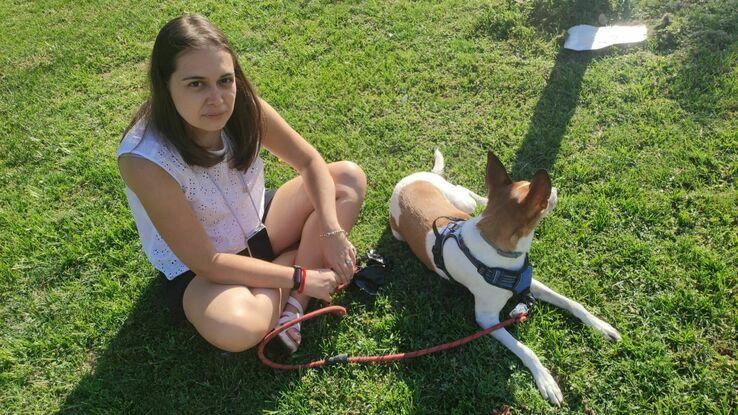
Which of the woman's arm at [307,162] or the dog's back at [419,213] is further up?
the woman's arm at [307,162]

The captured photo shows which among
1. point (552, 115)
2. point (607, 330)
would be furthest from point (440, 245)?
point (552, 115)

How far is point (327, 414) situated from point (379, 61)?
12.2ft

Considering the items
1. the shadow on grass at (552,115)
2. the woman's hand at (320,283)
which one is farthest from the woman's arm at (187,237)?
the shadow on grass at (552,115)

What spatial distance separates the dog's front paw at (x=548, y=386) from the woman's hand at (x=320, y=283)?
1.24 meters

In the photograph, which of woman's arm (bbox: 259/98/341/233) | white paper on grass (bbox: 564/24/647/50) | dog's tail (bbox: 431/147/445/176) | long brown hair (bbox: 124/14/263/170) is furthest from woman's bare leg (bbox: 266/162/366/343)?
A: white paper on grass (bbox: 564/24/647/50)

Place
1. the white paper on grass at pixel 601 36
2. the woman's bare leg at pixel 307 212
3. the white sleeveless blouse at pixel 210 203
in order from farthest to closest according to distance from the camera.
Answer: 1. the white paper on grass at pixel 601 36
2. the woman's bare leg at pixel 307 212
3. the white sleeveless blouse at pixel 210 203

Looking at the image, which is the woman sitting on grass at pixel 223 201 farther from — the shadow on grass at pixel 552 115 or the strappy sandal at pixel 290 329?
the shadow on grass at pixel 552 115

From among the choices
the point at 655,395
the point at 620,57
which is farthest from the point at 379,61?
the point at 655,395

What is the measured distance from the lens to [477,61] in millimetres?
5203

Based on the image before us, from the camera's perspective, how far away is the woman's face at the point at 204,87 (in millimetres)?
2484

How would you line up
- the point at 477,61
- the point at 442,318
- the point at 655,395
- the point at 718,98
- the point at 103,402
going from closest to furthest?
the point at 655,395
the point at 103,402
the point at 442,318
the point at 718,98
the point at 477,61

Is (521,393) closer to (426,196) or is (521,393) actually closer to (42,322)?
(426,196)

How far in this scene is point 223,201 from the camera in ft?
9.90

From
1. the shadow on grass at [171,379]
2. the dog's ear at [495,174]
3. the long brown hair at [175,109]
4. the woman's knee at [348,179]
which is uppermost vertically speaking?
the long brown hair at [175,109]
